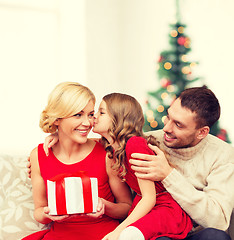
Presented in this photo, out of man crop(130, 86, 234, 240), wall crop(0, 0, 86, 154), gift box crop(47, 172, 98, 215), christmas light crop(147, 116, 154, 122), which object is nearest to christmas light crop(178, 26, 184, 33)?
christmas light crop(147, 116, 154, 122)

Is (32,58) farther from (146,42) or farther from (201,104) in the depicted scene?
(201,104)

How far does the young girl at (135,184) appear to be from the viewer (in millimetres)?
1491

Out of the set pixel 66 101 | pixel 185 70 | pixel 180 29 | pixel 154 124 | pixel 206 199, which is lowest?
pixel 206 199

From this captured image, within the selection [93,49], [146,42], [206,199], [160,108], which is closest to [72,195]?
[206,199]

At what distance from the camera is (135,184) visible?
174 centimetres

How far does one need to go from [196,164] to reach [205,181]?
98 mm

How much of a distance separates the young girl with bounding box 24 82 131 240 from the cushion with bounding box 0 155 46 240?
10 centimetres

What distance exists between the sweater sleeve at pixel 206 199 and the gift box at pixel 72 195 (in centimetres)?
37

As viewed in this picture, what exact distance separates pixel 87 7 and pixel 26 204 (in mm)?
3203

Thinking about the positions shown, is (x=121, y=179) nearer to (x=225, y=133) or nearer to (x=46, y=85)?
(x=225, y=133)

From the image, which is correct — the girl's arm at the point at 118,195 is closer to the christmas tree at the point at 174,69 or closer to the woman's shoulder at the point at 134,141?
the woman's shoulder at the point at 134,141

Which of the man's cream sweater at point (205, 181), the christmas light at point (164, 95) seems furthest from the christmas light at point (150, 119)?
the man's cream sweater at point (205, 181)

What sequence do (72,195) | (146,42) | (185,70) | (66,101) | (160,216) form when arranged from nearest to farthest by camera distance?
1. (72,195)
2. (160,216)
3. (66,101)
4. (185,70)
5. (146,42)

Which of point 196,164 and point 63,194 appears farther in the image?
point 196,164
